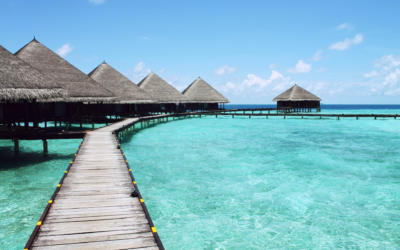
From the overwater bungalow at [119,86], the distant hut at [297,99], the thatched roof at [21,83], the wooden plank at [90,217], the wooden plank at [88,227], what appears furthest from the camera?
the distant hut at [297,99]

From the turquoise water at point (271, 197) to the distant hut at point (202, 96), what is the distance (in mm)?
25561

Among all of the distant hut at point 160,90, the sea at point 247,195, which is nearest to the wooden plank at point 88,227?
the sea at point 247,195

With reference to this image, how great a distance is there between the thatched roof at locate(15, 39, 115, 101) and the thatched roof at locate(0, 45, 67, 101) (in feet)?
19.7

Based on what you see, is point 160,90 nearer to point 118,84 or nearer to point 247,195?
point 118,84

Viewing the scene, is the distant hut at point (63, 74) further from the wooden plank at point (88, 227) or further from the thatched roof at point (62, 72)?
the wooden plank at point (88, 227)

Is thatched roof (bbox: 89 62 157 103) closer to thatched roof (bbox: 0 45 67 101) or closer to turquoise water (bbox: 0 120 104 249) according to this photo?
turquoise water (bbox: 0 120 104 249)

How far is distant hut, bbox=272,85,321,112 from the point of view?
48.0 metres

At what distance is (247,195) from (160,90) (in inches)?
1127

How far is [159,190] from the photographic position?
9.13m

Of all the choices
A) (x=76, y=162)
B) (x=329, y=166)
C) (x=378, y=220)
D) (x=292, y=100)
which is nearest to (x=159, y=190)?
(x=76, y=162)

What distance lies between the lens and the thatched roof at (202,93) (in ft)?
135

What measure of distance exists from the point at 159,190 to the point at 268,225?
374 cm

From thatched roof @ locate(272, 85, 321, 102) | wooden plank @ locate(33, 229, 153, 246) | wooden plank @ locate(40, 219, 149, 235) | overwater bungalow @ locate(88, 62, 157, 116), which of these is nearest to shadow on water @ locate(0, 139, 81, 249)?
wooden plank @ locate(40, 219, 149, 235)

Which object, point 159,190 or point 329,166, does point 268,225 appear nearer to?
point 159,190
